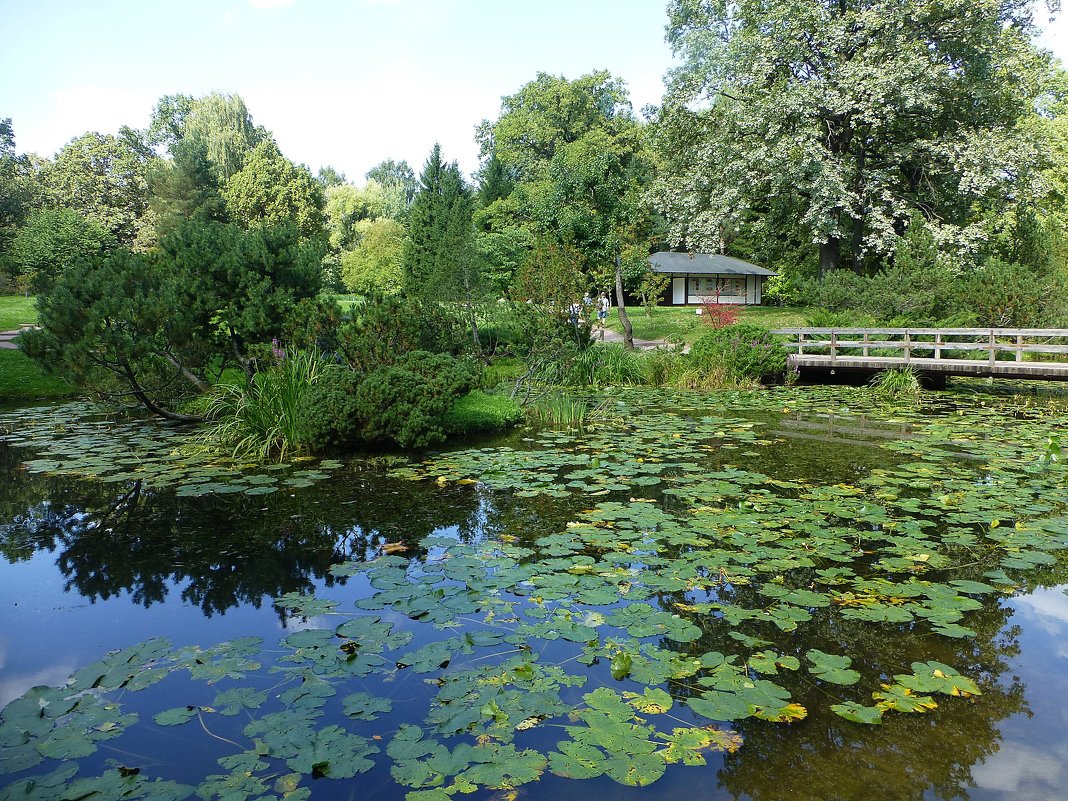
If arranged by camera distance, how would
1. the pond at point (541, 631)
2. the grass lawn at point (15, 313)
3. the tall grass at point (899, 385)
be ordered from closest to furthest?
the pond at point (541, 631) → the tall grass at point (899, 385) → the grass lawn at point (15, 313)

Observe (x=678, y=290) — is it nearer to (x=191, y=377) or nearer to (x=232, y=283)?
(x=232, y=283)

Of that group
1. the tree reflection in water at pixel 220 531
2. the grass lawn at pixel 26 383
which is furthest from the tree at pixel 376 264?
the tree reflection in water at pixel 220 531

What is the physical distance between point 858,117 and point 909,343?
849 centimetres

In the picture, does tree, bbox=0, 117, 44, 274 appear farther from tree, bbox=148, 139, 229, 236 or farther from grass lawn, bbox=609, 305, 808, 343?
grass lawn, bbox=609, 305, 808, 343

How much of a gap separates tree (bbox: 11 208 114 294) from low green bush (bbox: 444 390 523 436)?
24796 mm

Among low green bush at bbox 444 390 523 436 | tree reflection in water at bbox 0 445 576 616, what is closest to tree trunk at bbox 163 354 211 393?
tree reflection in water at bbox 0 445 576 616

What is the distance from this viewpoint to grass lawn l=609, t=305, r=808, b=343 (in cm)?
2491

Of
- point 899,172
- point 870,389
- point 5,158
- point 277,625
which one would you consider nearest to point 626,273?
point 870,389

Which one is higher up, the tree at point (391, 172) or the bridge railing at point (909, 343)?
the tree at point (391, 172)

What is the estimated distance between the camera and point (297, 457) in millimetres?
9062

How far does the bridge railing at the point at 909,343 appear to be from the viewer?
15023mm

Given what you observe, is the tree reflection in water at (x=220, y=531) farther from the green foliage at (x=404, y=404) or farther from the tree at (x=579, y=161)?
the tree at (x=579, y=161)

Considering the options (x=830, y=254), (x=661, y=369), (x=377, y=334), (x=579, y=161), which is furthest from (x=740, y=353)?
(x=579, y=161)

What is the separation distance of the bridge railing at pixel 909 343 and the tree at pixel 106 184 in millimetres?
38348
